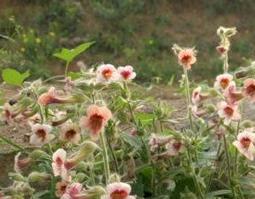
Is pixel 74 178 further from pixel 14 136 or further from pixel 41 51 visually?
pixel 41 51

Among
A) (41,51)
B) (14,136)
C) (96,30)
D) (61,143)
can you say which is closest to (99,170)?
(61,143)

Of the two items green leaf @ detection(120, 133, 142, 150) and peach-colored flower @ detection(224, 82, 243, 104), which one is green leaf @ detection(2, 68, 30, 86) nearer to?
green leaf @ detection(120, 133, 142, 150)

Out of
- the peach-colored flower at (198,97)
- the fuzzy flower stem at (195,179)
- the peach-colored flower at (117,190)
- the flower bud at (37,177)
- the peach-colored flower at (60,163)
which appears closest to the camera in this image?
the peach-colored flower at (117,190)

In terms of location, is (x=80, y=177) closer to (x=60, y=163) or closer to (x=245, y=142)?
(x=60, y=163)

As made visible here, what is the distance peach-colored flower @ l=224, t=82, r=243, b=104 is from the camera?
174cm

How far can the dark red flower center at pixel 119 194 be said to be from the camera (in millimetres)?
1472

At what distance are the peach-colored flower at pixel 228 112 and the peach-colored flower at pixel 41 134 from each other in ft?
1.26

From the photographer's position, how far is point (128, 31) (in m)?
8.23

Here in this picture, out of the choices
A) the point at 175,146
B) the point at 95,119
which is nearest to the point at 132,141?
the point at 175,146


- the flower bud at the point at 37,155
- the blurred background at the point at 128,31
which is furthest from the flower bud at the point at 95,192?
the blurred background at the point at 128,31

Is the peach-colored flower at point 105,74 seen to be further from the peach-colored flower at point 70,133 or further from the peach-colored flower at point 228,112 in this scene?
the peach-colored flower at point 228,112

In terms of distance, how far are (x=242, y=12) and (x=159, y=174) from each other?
7.23 metres

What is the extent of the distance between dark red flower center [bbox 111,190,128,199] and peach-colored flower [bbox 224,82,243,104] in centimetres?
40

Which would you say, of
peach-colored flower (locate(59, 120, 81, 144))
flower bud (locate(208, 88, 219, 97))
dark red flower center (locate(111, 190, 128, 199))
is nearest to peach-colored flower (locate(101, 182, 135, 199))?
dark red flower center (locate(111, 190, 128, 199))
